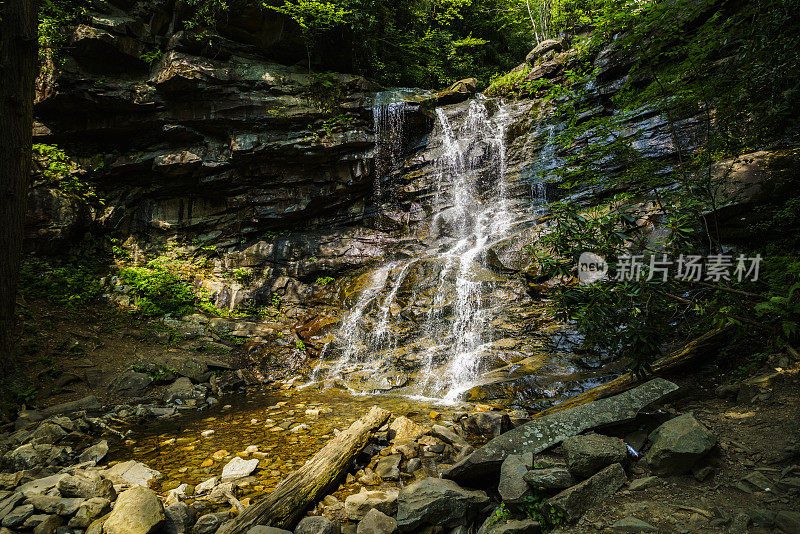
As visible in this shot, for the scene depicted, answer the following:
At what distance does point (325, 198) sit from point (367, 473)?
37.3 ft

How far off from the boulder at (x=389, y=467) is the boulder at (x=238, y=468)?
59.8 inches

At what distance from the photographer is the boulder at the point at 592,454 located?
2.42m

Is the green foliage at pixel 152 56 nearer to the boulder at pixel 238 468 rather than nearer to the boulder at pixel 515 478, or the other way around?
the boulder at pixel 238 468

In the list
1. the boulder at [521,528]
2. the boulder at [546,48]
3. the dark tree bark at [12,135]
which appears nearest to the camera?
the boulder at [521,528]

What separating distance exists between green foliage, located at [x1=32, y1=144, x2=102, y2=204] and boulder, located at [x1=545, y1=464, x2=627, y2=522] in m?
14.3

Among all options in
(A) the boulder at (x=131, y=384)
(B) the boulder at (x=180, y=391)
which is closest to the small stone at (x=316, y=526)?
(B) the boulder at (x=180, y=391)

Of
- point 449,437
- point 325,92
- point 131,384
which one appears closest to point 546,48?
point 325,92

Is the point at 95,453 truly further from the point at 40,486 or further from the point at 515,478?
the point at 515,478

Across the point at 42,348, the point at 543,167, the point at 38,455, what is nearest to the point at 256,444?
the point at 38,455

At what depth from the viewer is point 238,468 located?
3.94 meters

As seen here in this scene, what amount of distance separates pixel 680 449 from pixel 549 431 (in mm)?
901

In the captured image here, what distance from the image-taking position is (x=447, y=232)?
12.9 meters

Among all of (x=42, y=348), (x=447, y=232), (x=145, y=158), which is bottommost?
(x=42, y=348)

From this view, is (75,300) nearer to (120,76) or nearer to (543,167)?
(120,76)
